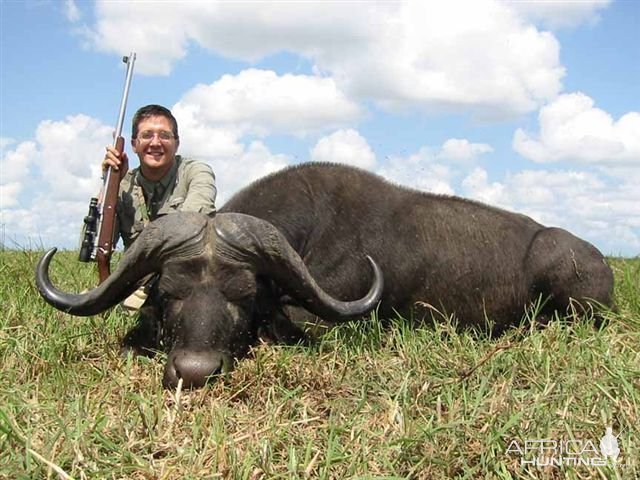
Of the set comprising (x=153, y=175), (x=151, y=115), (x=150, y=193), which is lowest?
(x=150, y=193)

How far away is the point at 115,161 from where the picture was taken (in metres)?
6.16

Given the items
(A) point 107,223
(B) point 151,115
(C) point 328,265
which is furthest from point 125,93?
(C) point 328,265

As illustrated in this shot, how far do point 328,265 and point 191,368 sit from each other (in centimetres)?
184

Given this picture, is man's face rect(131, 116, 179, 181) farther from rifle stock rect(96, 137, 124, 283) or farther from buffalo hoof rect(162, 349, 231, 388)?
buffalo hoof rect(162, 349, 231, 388)

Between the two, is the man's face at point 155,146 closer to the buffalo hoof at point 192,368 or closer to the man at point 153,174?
the man at point 153,174

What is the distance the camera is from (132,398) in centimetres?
359

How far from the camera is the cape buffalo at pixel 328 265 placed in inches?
169

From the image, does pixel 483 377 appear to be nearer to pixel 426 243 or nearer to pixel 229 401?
pixel 229 401

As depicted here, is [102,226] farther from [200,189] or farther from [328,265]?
[328,265]

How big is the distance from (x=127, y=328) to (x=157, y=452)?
205 centimetres

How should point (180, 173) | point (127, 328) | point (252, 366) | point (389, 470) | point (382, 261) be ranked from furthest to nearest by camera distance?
point (180, 173) → point (382, 261) → point (127, 328) → point (252, 366) → point (389, 470)

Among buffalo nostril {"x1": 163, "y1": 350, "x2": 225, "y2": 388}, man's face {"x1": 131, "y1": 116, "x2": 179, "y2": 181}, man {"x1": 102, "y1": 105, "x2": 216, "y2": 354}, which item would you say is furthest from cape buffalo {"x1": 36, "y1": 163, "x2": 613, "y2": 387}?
man's face {"x1": 131, "y1": 116, "x2": 179, "y2": 181}

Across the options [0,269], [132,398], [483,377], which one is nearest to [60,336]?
[132,398]

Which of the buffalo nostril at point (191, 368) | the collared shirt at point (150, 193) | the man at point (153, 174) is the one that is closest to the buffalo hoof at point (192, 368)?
the buffalo nostril at point (191, 368)
